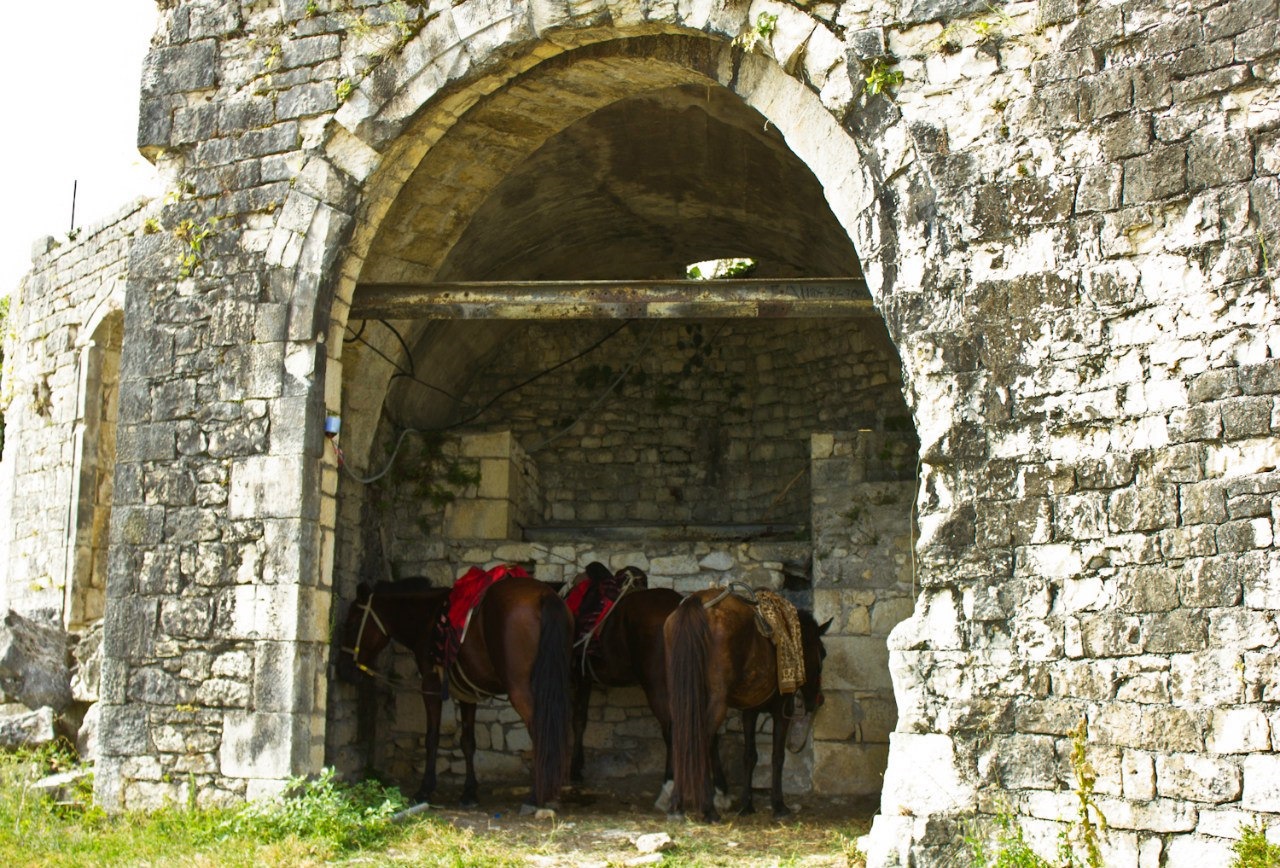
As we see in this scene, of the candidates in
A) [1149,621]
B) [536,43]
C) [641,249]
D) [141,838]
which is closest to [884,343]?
[641,249]

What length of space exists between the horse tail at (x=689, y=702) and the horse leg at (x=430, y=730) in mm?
1696

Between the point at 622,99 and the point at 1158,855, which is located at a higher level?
the point at 622,99

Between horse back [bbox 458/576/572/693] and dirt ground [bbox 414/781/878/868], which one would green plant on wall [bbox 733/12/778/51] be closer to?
horse back [bbox 458/576/572/693]

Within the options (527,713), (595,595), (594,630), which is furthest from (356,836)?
(595,595)

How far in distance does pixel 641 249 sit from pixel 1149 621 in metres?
6.14

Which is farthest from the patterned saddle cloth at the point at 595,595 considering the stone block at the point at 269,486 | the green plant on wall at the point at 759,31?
the green plant on wall at the point at 759,31

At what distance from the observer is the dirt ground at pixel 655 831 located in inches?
230

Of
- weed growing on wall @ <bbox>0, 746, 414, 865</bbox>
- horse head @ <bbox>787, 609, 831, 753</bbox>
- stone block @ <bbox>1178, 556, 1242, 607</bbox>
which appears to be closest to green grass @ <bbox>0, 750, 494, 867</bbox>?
weed growing on wall @ <bbox>0, 746, 414, 865</bbox>

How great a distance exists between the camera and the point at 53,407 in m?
10.6

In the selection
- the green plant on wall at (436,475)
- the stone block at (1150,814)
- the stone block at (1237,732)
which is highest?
the green plant on wall at (436,475)

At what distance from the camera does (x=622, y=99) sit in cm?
749

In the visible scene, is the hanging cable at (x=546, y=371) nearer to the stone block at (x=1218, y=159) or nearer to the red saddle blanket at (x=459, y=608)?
the red saddle blanket at (x=459, y=608)

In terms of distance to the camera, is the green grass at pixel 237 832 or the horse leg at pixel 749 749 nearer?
the green grass at pixel 237 832

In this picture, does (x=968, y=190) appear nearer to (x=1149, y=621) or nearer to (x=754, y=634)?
(x=1149, y=621)
